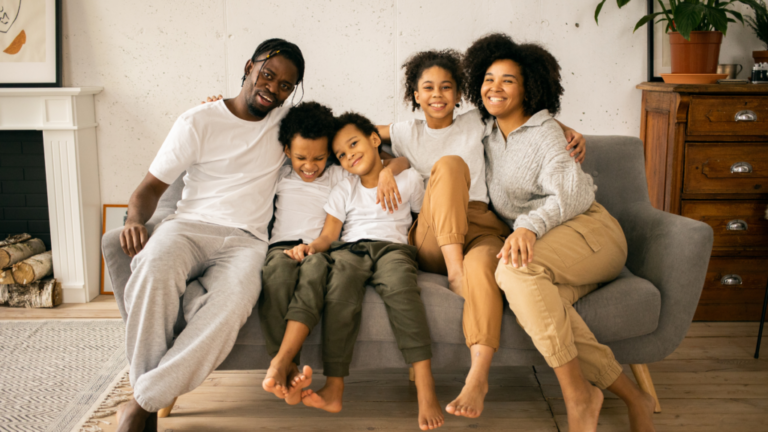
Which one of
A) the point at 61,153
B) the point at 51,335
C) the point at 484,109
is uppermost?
the point at 484,109

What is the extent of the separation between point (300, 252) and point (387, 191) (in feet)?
1.16

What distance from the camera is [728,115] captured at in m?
2.35

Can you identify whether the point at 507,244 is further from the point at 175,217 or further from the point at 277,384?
the point at 175,217

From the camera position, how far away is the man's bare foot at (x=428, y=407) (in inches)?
57.4

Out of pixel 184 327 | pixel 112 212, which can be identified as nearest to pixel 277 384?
pixel 184 327

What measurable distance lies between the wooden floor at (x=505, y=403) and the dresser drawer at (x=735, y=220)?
0.53 meters

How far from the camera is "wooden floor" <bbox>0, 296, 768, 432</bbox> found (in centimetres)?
166

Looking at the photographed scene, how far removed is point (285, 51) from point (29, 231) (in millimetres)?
1971

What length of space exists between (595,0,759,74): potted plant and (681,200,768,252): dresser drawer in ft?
2.02

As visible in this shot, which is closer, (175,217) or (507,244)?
(507,244)

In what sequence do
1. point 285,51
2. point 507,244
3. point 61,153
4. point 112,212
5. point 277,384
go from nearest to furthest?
1. point 277,384
2. point 507,244
3. point 285,51
4. point 61,153
5. point 112,212

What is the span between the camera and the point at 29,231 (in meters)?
2.96

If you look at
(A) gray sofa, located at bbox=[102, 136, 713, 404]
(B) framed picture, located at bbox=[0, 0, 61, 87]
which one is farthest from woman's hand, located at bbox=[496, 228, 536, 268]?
(B) framed picture, located at bbox=[0, 0, 61, 87]

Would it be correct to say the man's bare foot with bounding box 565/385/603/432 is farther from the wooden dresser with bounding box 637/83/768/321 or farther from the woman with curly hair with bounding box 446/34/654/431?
the wooden dresser with bounding box 637/83/768/321
